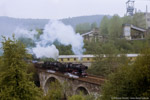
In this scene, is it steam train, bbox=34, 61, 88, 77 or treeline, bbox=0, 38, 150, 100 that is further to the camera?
steam train, bbox=34, 61, 88, 77

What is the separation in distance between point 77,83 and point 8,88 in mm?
11440

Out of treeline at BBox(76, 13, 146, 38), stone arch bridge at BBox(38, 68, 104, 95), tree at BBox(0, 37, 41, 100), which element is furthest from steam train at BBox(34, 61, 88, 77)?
treeline at BBox(76, 13, 146, 38)

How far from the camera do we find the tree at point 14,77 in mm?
7969

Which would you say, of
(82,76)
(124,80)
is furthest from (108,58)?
(124,80)

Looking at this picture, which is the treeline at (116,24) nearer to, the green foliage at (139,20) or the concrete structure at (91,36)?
the green foliage at (139,20)

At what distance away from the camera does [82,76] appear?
769 inches

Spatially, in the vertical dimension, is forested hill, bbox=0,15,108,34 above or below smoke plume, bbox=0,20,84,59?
above

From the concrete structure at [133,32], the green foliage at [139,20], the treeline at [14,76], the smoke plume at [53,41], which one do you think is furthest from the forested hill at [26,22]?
the treeline at [14,76]

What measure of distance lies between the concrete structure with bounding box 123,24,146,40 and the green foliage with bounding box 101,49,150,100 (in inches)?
1249

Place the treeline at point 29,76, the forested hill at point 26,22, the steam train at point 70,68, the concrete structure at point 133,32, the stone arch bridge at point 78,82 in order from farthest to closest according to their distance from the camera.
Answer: the forested hill at point 26,22, the concrete structure at point 133,32, the steam train at point 70,68, the stone arch bridge at point 78,82, the treeline at point 29,76

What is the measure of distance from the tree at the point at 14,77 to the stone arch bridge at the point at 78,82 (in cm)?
710

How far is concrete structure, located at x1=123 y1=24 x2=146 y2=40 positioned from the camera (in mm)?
37938

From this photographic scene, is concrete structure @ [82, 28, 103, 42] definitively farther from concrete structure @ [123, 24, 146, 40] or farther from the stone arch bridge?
the stone arch bridge

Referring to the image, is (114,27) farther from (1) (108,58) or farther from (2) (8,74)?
(2) (8,74)
